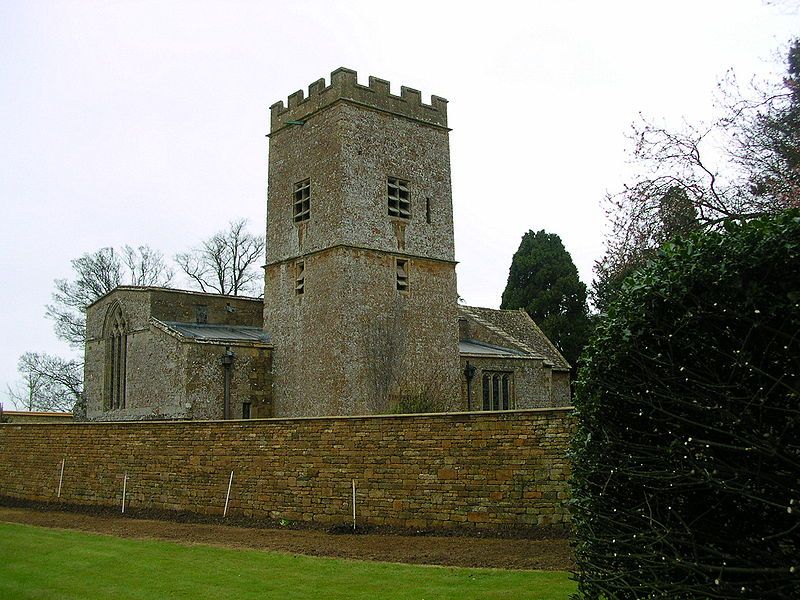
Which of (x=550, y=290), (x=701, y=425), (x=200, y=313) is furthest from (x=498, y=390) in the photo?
(x=701, y=425)

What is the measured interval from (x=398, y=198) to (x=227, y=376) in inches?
330

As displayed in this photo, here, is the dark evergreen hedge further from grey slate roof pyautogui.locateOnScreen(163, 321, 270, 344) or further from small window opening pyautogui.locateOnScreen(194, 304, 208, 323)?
small window opening pyautogui.locateOnScreen(194, 304, 208, 323)

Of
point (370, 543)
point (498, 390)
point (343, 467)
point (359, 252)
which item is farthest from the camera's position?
point (498, 390)

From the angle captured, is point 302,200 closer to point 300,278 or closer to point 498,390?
point 300,278

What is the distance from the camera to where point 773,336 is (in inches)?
212

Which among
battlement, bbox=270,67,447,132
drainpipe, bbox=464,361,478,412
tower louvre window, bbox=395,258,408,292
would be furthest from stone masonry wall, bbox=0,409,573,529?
drainpipe, bbox=464,361,478,412

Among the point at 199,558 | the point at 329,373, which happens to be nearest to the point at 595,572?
the point at 199,558

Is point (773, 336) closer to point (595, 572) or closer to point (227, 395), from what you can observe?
point (595, 572)

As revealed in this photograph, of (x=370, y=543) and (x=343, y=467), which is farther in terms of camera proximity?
(x=343, y=467)

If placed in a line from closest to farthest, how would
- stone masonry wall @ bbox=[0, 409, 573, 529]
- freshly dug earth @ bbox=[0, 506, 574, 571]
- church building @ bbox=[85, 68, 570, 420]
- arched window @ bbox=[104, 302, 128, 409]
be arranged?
freshly dug earth @ bbox=[0, 506, 574, 571] → stone masonry wall @ bbox=[0, 409, 573, 529] → church building @ bbox=[85, 68, 570, 420] → arched window @ bbox=[104, 302, 128, 409]

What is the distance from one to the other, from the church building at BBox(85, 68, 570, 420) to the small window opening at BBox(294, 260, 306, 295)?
1.9 inches

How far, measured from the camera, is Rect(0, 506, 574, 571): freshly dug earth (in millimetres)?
12062

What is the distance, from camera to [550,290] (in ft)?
159

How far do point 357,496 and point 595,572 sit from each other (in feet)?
32.7
